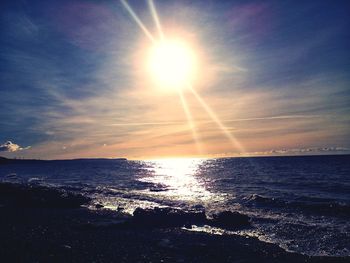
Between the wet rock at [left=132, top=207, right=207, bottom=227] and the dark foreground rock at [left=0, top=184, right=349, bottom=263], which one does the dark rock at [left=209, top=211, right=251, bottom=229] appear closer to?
the wet rock at [left=132, top=207, right=207, bottom=227]

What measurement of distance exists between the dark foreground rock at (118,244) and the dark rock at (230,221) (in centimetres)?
350

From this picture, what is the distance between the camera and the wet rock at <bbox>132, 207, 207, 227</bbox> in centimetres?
2666

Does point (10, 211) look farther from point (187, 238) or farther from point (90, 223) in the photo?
point (187, 238)

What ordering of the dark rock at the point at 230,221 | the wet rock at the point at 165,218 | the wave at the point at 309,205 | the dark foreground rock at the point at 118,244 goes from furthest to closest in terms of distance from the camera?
the wave at the point at 309,205 → the wet rock at the point at 165,218 → the dark rock at the point at 230,221 → the dark foreground rock at the point at 118,244

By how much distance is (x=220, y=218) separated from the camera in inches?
1080

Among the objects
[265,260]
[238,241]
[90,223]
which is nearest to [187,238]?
[238,241]

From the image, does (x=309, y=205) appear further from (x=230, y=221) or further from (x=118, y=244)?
(x=118, y=244)

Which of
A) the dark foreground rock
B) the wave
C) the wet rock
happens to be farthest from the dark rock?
the wave

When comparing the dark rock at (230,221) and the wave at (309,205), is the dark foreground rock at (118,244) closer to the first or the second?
the dark rock at (230,221)

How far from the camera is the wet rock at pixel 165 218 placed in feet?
87.5

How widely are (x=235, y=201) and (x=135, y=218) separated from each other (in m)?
16.8

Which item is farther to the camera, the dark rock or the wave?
the wave

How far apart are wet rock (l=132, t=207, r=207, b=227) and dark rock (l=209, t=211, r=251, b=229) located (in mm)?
1277

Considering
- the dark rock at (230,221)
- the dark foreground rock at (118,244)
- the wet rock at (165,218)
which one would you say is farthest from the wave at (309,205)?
the dark foreground rock at (118,244)
